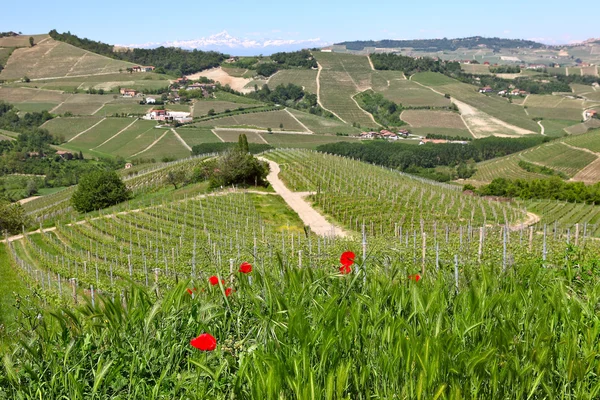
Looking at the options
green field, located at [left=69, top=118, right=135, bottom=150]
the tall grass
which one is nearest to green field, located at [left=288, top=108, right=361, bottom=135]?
green field, located at [left=69, top=118, right=135, bottom=150]

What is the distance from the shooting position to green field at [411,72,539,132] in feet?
471

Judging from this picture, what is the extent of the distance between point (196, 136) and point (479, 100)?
85.1 meters

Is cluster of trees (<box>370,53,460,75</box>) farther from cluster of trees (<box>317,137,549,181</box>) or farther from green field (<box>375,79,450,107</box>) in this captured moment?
cluster of trees (<box>317,137,549,181</box>)

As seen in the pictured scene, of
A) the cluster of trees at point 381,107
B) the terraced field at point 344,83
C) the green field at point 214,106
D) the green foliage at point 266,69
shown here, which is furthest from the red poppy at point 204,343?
the green foliage at point 266,69

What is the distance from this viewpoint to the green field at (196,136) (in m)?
106

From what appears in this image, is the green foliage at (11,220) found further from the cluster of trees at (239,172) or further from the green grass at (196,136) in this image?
the green grass at (196,136)

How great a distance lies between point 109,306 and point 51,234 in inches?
1326

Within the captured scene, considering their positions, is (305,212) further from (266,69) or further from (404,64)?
(404,64)

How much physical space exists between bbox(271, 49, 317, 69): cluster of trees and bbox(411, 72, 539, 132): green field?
1261 inches

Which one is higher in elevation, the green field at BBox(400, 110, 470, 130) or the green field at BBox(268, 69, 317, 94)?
the green field at BBox(268, 69, 317, 94)

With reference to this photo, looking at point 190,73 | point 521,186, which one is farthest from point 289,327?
point 190,73

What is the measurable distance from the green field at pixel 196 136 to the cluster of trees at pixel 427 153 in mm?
20923

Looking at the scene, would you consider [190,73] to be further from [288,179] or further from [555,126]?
[288,179]

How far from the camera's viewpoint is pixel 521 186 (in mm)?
57969
